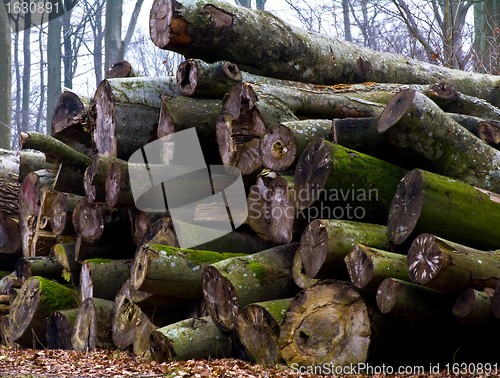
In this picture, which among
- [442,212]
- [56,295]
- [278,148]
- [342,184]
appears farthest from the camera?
[56,295]

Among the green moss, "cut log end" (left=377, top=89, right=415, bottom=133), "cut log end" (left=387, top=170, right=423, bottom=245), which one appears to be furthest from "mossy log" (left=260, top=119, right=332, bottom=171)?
the green moss

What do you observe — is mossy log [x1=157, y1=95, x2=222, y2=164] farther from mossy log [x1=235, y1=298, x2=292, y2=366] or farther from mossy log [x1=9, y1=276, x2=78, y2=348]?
mossy log [x1=9, y1=276, x2=78, y2=348]

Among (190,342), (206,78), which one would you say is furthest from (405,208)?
(206,78)

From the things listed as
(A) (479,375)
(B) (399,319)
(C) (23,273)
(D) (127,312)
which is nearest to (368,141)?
(B) (399,319)

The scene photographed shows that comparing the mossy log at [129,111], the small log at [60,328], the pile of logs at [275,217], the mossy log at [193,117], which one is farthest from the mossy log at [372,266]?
the small log at [60,328]

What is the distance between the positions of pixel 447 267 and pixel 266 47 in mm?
3622

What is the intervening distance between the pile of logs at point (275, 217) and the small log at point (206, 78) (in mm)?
14

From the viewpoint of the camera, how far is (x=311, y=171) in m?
5.52

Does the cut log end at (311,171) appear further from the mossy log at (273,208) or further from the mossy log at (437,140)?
the mossy log at (437,140)

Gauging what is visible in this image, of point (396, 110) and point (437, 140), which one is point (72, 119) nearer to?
point (396, 110)

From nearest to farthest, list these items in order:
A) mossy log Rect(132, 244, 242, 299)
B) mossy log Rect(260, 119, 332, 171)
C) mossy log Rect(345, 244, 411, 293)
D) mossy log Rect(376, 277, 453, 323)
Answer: mossy log Rect(376, 277, 453, 323) → mossy log Rect(345, 244, 411, 293) → mossy log Rect(260, 119, 332, 171) → mossy log Rect(132, 244, 242, 299)

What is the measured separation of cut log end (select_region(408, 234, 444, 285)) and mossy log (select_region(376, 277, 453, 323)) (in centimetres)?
A: 14

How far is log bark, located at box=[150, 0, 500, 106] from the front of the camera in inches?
277

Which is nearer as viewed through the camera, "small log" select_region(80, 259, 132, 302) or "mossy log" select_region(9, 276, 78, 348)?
"small log" select_region(80, 259, 132, 302)
